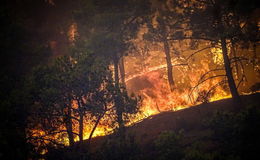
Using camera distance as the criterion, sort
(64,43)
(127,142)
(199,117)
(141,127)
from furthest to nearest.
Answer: (64,43) < (141,127) < (199,117) < (127,142)

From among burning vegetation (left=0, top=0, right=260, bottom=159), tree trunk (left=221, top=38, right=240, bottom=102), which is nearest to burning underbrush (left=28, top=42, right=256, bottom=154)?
burning vegetation (left=0, top=0, right=260, bottom=159)

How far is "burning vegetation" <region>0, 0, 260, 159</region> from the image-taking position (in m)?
12.3

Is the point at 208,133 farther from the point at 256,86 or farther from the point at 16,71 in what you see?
the point at 16,71

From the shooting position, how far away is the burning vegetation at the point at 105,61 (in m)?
12.3

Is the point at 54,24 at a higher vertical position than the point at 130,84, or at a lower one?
higher

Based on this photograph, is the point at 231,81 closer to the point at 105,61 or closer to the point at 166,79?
the point at 105,61

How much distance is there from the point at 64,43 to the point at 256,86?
18.8 metres

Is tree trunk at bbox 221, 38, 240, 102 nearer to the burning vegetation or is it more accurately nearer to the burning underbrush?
the burning vegetation

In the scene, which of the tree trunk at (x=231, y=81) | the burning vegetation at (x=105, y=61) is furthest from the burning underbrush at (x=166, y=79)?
the tree trunk at (x=231, y=81)

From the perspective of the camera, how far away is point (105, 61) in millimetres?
19031

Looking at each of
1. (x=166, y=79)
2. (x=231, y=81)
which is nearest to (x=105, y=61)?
(x=231, y=81)

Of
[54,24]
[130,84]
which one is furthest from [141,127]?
[130,84]

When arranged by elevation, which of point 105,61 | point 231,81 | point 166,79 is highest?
point 166,79

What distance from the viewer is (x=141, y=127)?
19.8m
